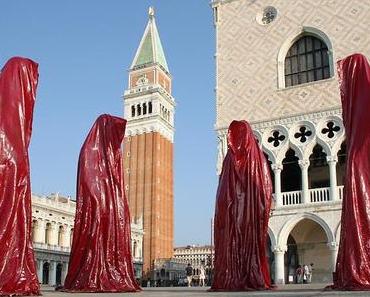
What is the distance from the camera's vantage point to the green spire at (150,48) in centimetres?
7344

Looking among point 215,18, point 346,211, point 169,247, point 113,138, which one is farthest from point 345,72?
point 169,247

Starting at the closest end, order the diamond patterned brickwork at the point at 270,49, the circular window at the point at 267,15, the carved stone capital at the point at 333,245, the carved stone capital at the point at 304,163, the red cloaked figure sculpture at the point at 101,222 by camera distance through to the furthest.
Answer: the red cloaked figure sculpture at the point at 101,222 < the carved stone capital at the point at 333,245 < the carved stone capital at the point at 304,163 < the diamond patterned brickwork at the point at 270,49 < the circular window at the point at 267,15

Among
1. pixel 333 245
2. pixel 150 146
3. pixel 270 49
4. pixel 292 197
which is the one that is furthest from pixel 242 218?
pixel 150 146

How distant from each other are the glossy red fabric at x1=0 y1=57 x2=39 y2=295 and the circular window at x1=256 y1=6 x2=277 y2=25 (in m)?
17.6

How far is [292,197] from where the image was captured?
22.6m

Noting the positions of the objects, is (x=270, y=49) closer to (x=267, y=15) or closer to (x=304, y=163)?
(x=267, y=15)

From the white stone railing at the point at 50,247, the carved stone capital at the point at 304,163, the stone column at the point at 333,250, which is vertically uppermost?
the carved stone capital at the point at 304,163

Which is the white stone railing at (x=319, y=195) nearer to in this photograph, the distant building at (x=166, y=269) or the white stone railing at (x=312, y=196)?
the white stone railing at (x=312, y=196)

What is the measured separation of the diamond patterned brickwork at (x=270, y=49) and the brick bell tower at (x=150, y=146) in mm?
38331

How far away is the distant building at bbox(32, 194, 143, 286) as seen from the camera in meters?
44.8

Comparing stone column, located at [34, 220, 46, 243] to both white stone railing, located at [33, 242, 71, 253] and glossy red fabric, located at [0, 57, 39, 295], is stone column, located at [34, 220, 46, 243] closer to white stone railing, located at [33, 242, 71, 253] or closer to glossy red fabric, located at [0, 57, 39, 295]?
white stone railing, located at [33, 242, 71, 253]

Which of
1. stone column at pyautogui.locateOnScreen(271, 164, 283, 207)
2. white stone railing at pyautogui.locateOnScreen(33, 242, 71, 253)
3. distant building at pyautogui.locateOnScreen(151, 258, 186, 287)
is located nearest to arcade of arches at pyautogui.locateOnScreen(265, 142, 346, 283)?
stone column at pyautogui.locateOnScreen(271, 164, 283, 207)

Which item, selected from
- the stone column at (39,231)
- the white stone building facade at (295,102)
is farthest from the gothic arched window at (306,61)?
the stone column at (39,231)

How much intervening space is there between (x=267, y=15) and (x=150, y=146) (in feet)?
139
